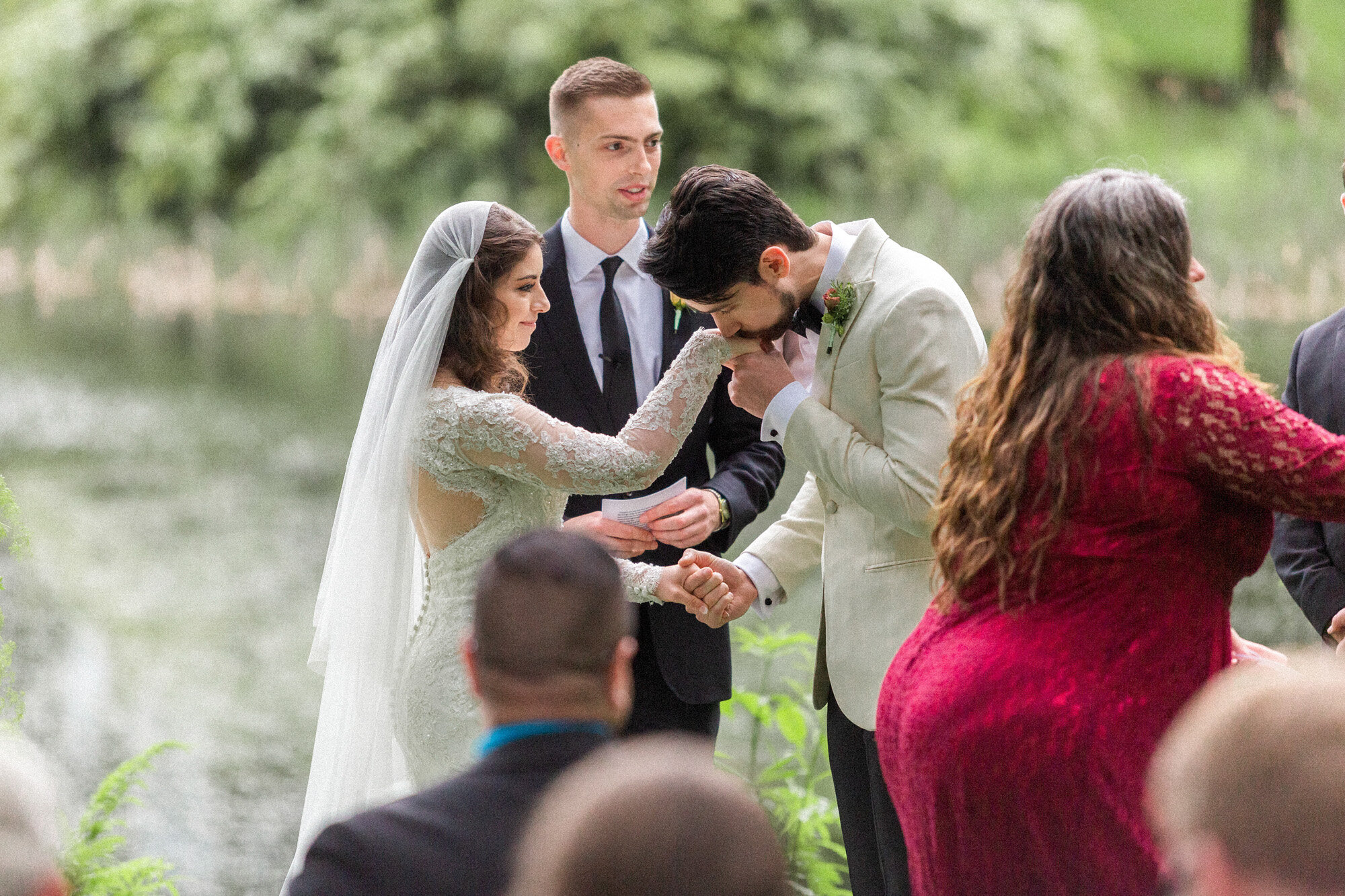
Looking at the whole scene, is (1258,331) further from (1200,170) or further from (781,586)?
(781,586)

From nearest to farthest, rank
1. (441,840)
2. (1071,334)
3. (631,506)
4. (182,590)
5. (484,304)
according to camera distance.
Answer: (441,840)
(1071,334)
(484,304)
(631,506)
(182,590)

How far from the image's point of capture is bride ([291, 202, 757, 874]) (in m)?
2.40

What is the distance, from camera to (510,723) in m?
1.32

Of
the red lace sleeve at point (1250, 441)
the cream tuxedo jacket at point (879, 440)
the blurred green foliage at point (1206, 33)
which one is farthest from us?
the blurred green foliage at point (1206, 33)

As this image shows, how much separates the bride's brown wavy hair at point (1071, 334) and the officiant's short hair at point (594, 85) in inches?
57.7

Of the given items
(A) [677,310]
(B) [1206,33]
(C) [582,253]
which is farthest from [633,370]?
(B) [1206,33]

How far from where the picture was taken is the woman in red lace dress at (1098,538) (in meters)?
1.62

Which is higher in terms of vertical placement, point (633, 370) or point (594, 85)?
point (594, 85)

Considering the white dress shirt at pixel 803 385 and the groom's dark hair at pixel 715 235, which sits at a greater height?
the groom's dark hair at pixel 715 235

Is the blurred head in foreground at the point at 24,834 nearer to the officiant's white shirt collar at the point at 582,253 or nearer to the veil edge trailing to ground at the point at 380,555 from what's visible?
the veil edge trailing to ground at the point at 380,555

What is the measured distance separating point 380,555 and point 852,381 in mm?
1025

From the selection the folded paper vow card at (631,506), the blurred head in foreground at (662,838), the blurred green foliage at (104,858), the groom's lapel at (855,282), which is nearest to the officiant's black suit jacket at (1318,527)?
the groom's lapel at (855,282)

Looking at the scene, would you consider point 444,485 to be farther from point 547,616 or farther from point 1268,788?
point 1268,788

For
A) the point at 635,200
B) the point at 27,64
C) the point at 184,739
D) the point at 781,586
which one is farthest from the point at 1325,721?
the point at 27,64
